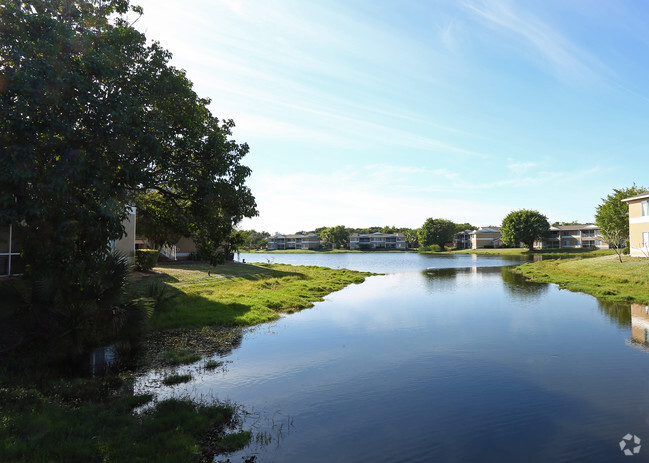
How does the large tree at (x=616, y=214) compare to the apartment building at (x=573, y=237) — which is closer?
the large tree at (x=616, y=214)

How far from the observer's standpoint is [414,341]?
50.2 ft

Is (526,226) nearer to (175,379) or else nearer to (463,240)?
(463,240)

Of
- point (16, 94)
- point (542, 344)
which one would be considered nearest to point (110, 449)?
point (16, 94)

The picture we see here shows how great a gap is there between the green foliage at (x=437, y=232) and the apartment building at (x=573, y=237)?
29585 mm

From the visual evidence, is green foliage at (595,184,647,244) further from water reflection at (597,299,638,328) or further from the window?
the window

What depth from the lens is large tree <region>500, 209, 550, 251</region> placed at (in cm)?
10312

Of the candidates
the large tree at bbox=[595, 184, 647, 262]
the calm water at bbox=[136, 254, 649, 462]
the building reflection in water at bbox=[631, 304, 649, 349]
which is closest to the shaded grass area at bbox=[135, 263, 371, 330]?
the calm water at bbox=[136, 254, 649, 462]

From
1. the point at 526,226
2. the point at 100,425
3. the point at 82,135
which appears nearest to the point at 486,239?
the point at 526,226

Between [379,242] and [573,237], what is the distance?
73.4m

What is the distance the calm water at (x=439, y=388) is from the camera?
7.38 metres

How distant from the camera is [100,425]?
7.27m

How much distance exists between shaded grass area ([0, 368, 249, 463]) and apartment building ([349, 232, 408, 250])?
164198mm

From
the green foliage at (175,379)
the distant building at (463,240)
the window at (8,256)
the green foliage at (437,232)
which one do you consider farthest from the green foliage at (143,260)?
the distant building at (463,240)

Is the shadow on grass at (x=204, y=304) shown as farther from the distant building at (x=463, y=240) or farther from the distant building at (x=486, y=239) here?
the distant building at (x=463, y=240)
